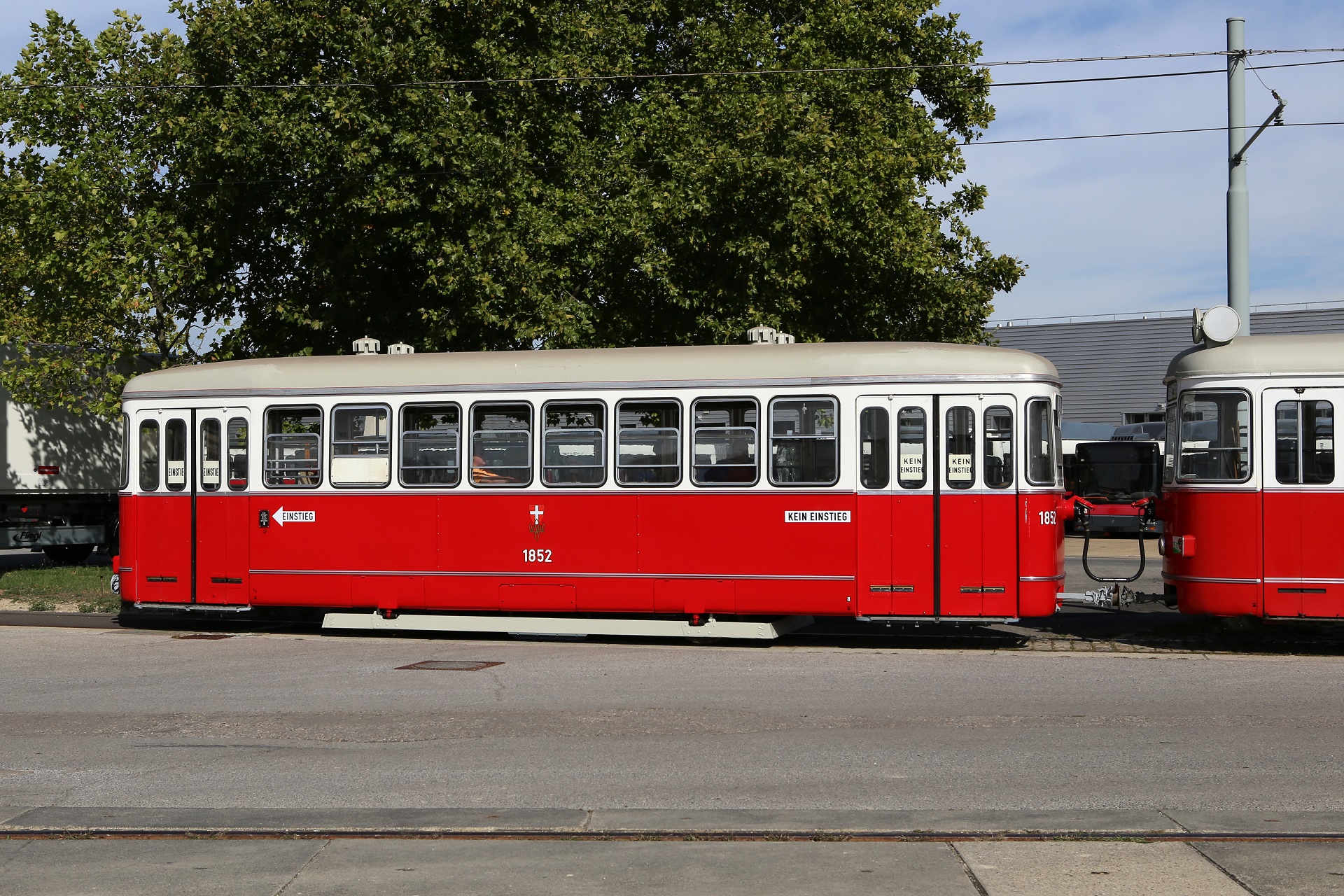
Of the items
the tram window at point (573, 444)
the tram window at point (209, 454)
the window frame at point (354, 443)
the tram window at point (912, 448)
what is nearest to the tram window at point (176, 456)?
the tram window at point (209, 454)

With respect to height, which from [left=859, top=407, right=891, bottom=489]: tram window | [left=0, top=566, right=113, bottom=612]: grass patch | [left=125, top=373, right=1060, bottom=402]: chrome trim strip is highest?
[left=125, top=373, right=1060, bottom=402]: chrome trim strip

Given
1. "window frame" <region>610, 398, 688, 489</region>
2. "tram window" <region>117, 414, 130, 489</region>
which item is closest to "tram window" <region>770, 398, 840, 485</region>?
"window frame" <region>610, 398, 688, 489</region>

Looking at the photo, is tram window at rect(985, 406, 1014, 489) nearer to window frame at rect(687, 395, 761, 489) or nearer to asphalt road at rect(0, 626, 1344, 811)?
asphalt road at rect(0, 626, 1344, 811)

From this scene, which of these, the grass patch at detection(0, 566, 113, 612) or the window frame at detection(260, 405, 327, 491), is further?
the grass patch at detection(0, 566, 113, 612)

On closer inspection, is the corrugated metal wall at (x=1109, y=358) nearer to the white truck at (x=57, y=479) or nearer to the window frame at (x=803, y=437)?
the white truck at (x=57, y=479)

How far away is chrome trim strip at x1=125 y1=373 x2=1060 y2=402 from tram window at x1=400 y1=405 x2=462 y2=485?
23cm

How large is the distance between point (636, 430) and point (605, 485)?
0.69m

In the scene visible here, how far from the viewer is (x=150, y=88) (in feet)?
72.6

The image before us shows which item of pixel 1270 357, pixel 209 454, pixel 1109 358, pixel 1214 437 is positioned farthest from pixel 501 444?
pixel 1109 358

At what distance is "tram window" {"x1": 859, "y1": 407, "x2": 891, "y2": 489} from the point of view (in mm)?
14320

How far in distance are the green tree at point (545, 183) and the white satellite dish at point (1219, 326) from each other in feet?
26.1

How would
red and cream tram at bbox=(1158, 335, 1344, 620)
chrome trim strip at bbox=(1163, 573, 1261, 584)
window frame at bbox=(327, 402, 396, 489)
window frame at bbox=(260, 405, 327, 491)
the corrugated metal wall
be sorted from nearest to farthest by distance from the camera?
red and cream tram at bbox=(1158, 335, 1344, 620)
chrome trim strip at bbox=(1163, 573, 1261, 584)
window frame at bbox=(327, 402, 396, 489)
window frame at bbox=(260, 405, 327, 491)
the corrugated metal wall

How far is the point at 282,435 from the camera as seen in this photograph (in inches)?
635

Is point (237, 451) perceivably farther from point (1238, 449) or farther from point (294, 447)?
point (1238, 449)
